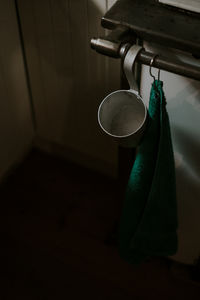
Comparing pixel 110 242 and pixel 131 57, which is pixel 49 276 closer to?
pixel 110 242

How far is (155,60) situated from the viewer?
694 millimetres

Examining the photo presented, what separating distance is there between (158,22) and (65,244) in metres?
0.91

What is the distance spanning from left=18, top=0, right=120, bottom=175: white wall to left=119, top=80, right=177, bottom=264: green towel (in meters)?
0.34

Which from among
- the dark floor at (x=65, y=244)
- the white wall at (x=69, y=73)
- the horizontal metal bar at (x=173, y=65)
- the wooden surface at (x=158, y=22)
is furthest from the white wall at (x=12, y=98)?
the horizontal metal bar at (x=173, y=65)

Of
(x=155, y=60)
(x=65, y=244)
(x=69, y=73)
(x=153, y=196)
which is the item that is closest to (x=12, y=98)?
(x=69, y=73)

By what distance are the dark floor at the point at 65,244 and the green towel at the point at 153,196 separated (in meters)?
0.21

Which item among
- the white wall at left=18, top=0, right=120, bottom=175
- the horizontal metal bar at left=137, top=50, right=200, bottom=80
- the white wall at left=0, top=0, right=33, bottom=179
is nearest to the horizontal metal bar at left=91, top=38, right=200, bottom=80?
the horizontal metal bar at left=137, top=50, right=200, bottom=80

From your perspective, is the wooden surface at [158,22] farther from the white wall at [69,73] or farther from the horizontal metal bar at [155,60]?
the white wall at [69,73]

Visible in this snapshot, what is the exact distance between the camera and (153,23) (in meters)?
0.75

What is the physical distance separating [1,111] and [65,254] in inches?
21.0

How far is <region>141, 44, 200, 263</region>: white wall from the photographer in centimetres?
83

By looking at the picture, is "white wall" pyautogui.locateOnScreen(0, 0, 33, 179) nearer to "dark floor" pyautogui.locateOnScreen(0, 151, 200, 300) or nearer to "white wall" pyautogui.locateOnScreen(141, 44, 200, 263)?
"dark floor" pyautogui.locateOnScreen(0, 151, 200, 300)

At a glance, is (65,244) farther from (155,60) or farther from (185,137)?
(155,60)

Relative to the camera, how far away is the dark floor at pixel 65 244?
133cm
